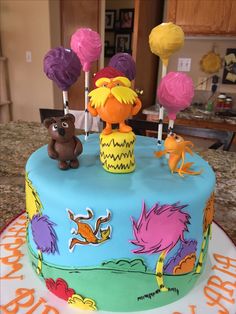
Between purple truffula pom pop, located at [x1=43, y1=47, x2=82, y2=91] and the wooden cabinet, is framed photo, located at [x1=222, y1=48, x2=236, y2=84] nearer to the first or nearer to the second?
the wooden cabinet

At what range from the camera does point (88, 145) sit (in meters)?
0.86

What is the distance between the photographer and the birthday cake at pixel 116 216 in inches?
22.6

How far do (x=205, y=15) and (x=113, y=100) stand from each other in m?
2.04

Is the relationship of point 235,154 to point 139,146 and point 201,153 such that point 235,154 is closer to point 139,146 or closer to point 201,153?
point 201,153

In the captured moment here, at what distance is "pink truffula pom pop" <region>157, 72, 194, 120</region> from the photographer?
2.17 feet

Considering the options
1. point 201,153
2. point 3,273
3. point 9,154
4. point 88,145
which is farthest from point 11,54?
point 3,273

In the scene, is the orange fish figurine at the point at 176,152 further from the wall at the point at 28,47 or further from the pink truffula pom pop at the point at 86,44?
the wall at the point at 28,47

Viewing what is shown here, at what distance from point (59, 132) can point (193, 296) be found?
0.48 m

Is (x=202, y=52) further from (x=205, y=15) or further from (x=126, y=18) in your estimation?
(x=126, y=18)

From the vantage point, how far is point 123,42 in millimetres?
4023

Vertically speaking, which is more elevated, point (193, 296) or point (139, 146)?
point (139, 146)

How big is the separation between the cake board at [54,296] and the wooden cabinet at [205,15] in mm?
1938

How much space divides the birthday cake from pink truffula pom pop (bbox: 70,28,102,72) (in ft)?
0.27

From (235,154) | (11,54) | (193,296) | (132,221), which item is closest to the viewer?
(132,221)
